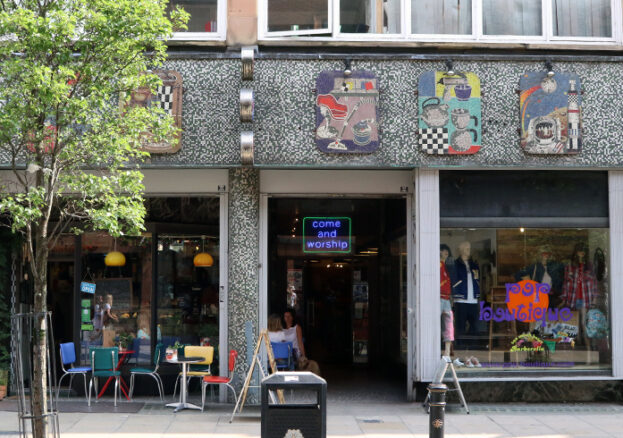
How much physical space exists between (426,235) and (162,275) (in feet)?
15.5

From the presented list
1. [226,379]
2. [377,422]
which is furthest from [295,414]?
[226,379]

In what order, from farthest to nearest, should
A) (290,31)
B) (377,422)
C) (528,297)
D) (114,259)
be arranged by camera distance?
1. (114,259)
2. (528,297)
3. (290,31)
4. (377,422)

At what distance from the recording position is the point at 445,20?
11.9 metres

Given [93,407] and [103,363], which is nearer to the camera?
[93,407]

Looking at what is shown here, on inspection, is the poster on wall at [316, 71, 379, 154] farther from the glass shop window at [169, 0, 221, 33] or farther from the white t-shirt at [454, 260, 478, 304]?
the white t-shirt at [454, 260, 478, 304]

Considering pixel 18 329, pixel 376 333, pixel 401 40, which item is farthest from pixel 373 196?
pixel 18 329

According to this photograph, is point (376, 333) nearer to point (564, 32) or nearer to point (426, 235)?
point (426, 235)

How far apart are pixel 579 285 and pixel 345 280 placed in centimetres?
610

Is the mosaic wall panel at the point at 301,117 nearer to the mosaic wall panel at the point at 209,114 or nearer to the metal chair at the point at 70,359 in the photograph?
the mosaic wall panel at the point at 209,114

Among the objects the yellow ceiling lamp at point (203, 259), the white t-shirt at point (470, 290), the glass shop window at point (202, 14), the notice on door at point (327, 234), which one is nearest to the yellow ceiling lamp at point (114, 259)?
the yellow ceiling lamp at point (203, 259)

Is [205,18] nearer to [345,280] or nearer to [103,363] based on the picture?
[103,363]

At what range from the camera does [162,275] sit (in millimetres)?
13109

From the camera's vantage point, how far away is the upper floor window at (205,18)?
11617mm

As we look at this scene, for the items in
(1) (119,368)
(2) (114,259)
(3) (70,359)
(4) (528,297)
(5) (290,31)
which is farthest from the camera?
(2) (114,259)
